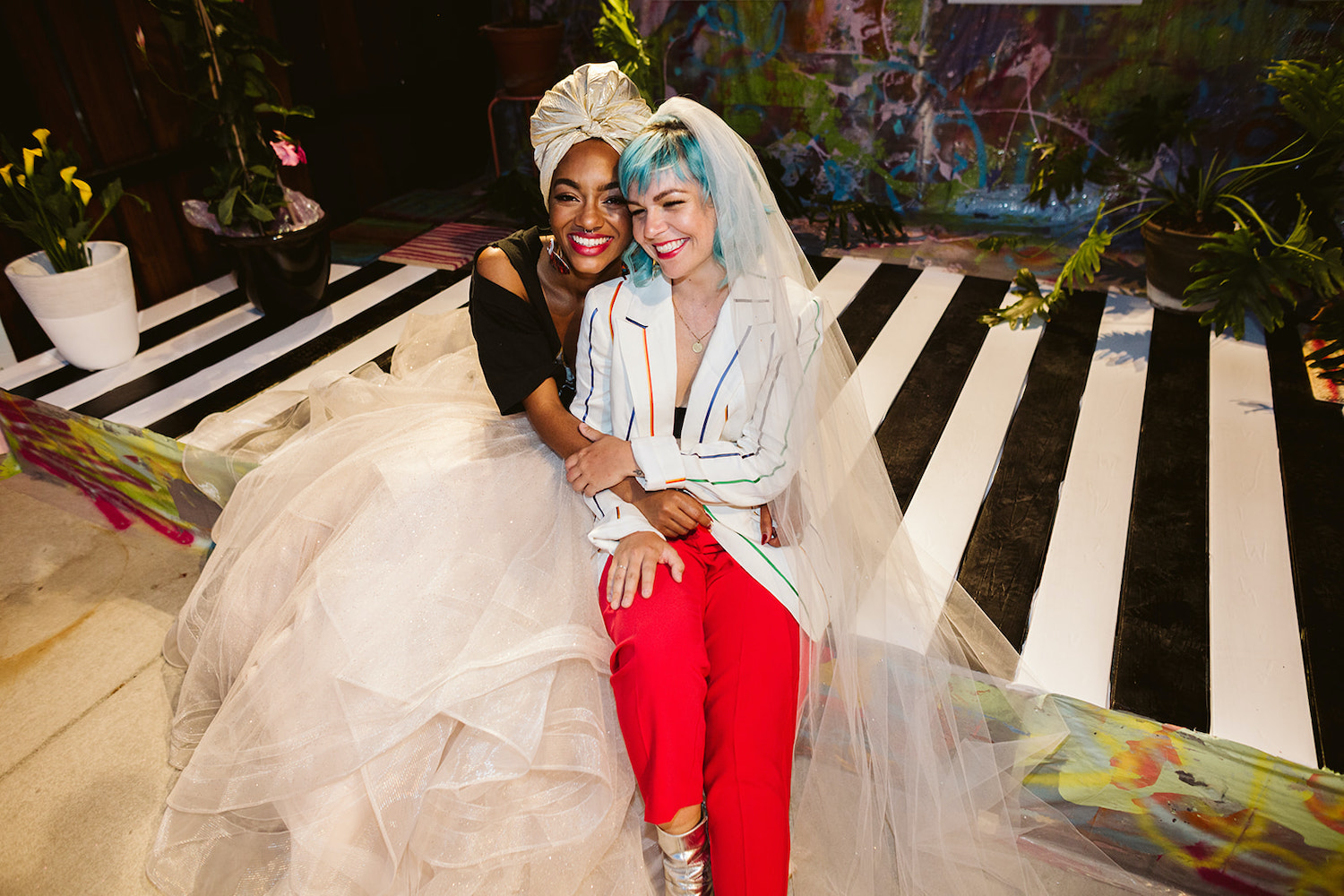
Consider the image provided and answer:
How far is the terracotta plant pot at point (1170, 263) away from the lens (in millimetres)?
2832

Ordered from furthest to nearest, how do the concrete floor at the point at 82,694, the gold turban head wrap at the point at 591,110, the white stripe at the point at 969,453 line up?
the white stripe at the point at 969,453
the concrete floor at the point at 82,694
the gold turban head wrap at the point at 591,110

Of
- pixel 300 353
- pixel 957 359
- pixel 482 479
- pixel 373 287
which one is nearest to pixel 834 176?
pixel 957 359

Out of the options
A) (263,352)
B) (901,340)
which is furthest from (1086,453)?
(263,352)

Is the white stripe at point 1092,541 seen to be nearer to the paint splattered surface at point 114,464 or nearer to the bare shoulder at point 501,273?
the bare shoulder at point 501,273

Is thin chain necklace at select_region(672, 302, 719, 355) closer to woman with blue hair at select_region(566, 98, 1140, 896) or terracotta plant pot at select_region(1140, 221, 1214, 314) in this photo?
woman with blue hair at select_region(566, 98, 1140, 896)

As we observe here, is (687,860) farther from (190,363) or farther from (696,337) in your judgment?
(190,363)

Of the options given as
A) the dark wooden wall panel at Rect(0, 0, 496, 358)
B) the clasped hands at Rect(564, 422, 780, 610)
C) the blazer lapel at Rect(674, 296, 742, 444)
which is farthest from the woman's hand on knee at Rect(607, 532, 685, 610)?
the dark wooden wall panel at Rect(0, 0, 496, 358)

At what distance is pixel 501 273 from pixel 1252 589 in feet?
5.80

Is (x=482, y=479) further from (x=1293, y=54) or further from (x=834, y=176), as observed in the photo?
(x=1293, y=54)

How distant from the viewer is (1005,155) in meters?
3.65

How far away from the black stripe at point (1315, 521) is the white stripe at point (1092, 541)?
34cm

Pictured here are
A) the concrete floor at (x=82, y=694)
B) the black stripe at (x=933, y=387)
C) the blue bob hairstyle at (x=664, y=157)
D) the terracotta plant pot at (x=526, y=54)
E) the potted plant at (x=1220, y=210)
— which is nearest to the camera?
the blue bob hairstyle at (x=664, y=157)

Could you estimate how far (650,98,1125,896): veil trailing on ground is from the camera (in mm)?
1469

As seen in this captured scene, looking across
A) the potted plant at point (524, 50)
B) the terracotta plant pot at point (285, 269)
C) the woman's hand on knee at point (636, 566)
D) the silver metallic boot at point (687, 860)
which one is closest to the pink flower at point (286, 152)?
the terracotta plant pot at point (285, 269)
